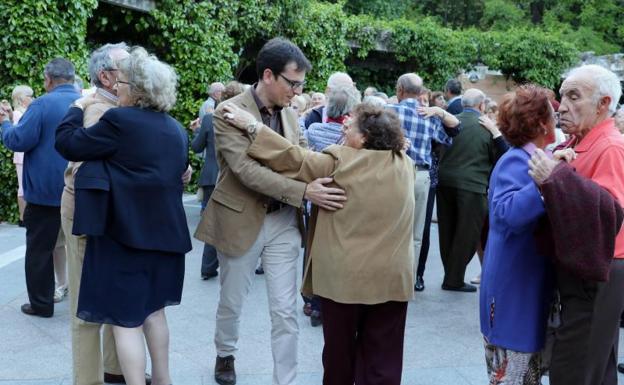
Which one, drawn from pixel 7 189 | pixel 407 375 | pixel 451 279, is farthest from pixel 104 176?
pixel 7 189

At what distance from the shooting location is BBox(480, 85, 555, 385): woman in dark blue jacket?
315cm

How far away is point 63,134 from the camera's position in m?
3.46

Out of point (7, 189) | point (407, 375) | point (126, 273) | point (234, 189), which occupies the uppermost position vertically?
point (234, 189)

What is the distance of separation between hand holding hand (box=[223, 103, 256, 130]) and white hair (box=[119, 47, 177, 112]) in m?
0.38

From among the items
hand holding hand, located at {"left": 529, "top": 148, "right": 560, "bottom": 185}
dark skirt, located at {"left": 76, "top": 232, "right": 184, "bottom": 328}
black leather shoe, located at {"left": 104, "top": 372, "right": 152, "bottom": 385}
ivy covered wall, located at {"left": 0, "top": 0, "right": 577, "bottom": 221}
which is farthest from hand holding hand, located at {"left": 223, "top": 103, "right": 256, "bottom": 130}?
ivy covered wall, located at {"left": 0, "top": 0, "right": 577, "bottom": 221}

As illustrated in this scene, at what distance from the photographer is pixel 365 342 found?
360cm

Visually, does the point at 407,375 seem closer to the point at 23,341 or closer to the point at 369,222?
the point at 369,222

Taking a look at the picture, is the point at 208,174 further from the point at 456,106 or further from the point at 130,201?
the point at 130,201

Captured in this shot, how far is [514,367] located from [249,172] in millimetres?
1643

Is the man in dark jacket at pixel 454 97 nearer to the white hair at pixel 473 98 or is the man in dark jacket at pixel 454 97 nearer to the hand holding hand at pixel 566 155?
the white hair at pixel 473 98

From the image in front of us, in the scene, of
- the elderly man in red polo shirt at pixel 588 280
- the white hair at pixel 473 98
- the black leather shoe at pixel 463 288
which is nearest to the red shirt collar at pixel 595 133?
the elderly man in red polo shirt at pixel 588 280

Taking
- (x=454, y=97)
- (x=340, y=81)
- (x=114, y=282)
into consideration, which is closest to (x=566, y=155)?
(x=114, y=282)

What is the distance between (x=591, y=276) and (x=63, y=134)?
2549 mm

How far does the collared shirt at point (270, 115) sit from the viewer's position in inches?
158
